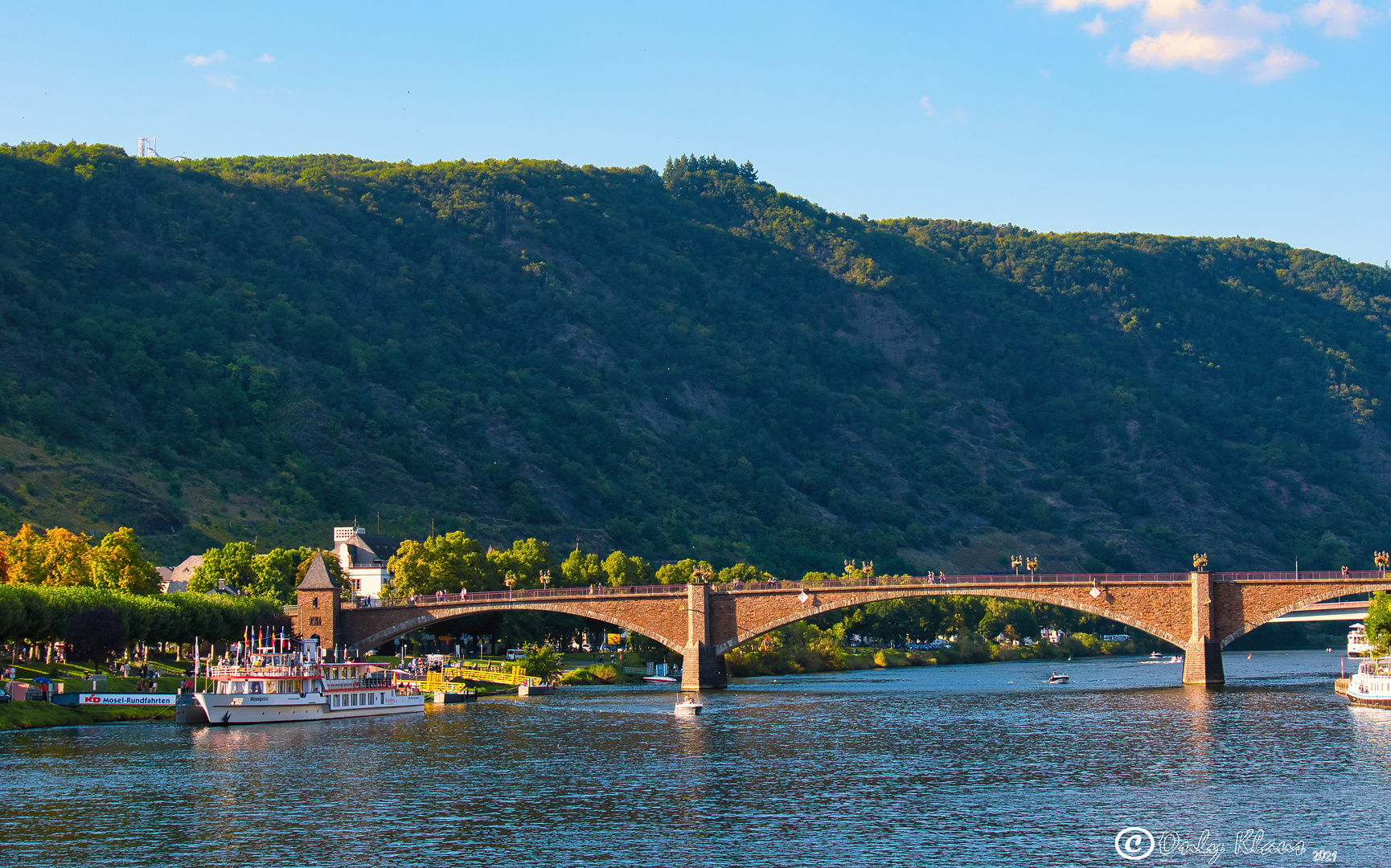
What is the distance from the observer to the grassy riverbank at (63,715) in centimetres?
9106

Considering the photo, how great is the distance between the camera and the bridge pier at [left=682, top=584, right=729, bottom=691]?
129 metres

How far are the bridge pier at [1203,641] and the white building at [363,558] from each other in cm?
8934

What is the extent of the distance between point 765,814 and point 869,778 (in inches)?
442

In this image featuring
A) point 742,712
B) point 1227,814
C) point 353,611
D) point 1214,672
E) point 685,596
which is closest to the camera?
point 1227,814

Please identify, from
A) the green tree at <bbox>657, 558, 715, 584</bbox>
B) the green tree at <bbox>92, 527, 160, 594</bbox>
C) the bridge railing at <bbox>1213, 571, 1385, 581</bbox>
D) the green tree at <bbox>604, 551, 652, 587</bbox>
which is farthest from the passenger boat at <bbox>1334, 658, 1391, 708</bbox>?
the green tree at <bbox>92, 527, 160, 594</bbox>

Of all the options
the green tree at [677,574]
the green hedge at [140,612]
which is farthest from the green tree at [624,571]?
the green hedge at [140,612]

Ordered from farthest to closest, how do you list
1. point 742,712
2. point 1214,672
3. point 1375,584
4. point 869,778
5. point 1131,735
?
point 1214,672
point 1375,584
point 742,712
point 1131,735
point 869,778

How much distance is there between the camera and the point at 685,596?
131875 mm

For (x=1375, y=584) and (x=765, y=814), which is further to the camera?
(x=1375, y=584)

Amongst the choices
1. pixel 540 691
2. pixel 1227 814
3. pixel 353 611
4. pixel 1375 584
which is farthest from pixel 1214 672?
pixel 353 611

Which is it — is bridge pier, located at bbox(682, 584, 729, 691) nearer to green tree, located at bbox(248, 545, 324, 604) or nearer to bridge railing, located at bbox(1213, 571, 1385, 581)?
green tree, located at bbox(248, 545, 324, 604)

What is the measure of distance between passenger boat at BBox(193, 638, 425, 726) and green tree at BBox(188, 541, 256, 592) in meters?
41.3

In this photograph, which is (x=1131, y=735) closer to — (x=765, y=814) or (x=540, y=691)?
(x=765, y=814)

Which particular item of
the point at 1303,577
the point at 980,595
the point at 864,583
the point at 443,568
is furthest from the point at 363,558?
the point at 1303,577
